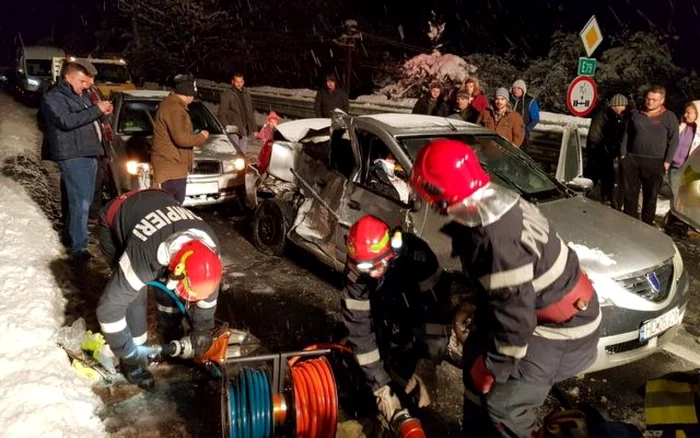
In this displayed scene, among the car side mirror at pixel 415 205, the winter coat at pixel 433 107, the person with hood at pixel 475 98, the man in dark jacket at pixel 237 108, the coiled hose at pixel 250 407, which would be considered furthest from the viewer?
the man in dark jacket at pixel 237 108

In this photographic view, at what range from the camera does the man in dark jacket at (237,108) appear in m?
8.90

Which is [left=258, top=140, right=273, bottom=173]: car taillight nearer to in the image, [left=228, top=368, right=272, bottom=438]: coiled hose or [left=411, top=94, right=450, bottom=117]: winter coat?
[left=411, top=94, right=450, bottom=117]: winter coat

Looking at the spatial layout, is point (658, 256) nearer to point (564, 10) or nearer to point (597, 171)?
point (597, 171)

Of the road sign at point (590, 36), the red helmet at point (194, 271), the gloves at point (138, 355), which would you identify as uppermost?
the road sign at point (590, 36)

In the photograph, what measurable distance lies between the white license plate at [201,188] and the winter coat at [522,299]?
15.8 feet

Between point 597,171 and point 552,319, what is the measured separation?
5.60 meters

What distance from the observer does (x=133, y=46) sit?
26203mm

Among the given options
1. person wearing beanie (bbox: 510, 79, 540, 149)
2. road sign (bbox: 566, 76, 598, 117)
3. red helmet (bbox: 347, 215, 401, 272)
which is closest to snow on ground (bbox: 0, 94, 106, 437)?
A: red helmet (bbox: 347, 215, 401, 272)

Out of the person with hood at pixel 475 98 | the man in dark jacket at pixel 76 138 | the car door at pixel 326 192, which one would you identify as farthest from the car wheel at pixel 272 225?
the person with hood at pixel 475 98

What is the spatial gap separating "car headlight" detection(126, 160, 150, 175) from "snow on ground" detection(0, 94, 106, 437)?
1085mm

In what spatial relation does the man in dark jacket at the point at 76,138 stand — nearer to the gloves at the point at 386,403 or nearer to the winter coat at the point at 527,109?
the gloves at the point at 386,403

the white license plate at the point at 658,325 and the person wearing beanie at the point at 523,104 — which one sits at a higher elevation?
the person wearing beanie at the point at 523,104

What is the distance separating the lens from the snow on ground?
2.91 m

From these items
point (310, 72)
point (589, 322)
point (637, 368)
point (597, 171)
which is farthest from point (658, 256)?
point (310, 72)
